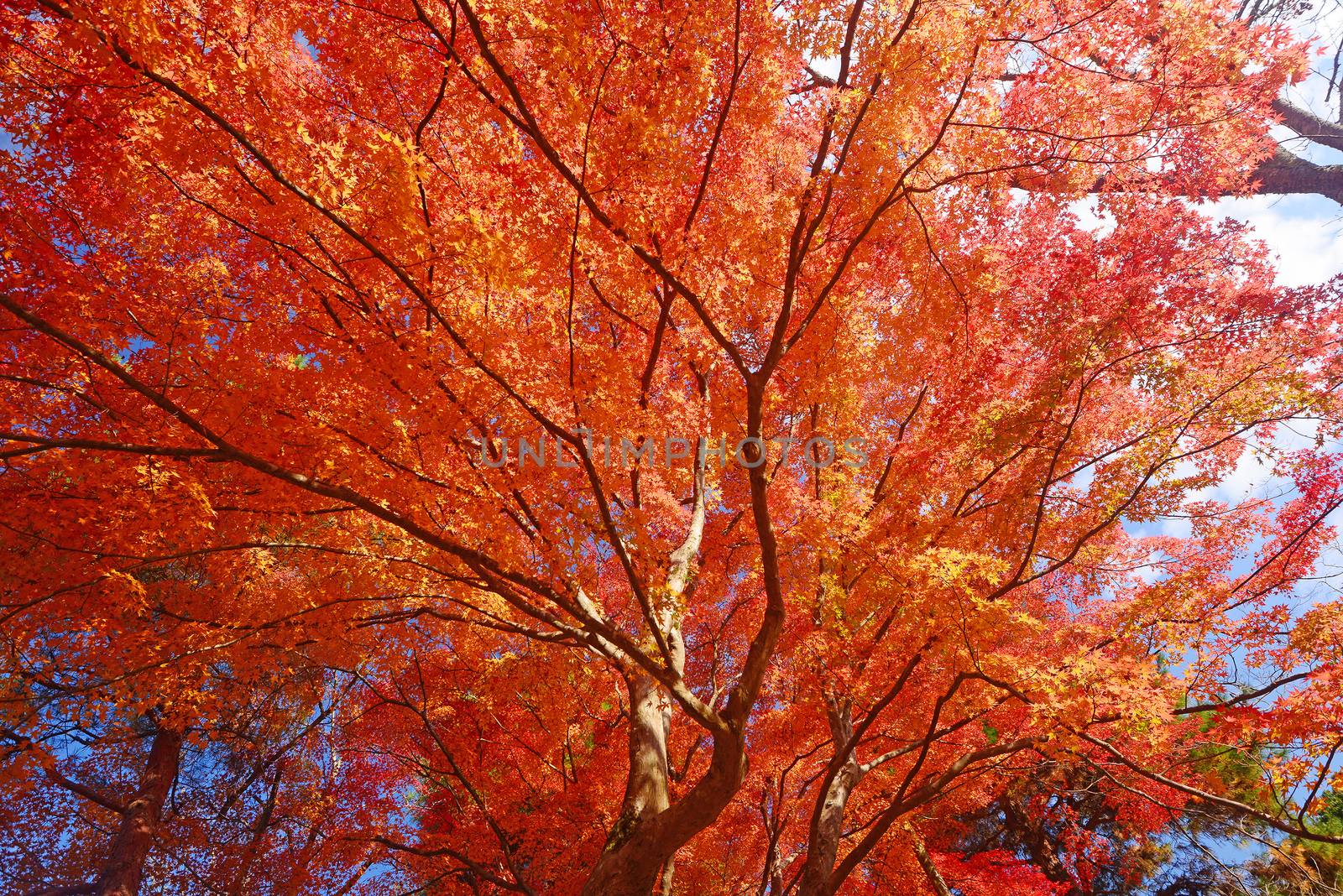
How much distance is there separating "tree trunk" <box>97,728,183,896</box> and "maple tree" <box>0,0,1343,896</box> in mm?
73

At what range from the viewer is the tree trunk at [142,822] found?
918 cm

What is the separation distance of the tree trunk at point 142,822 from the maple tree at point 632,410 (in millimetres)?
73

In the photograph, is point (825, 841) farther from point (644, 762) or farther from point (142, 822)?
point (142, 822)

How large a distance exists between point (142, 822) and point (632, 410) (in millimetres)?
11094

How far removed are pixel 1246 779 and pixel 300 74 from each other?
1755 cm

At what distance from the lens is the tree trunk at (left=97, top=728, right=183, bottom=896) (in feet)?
30.1

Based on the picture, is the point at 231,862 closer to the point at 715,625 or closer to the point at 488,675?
the point at 488,675

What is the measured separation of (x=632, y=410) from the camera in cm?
509

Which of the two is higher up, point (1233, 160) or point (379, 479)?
point (1233, 160)

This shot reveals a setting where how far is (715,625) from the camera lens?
10133mm

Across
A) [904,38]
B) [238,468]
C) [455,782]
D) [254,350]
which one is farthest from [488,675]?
[904,38]

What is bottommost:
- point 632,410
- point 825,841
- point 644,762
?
point 825,841

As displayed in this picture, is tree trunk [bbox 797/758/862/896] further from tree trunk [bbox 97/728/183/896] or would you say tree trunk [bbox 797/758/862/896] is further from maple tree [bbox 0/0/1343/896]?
tree trunk [bbox 97/728/183/896]

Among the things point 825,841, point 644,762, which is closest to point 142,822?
point 644,762
